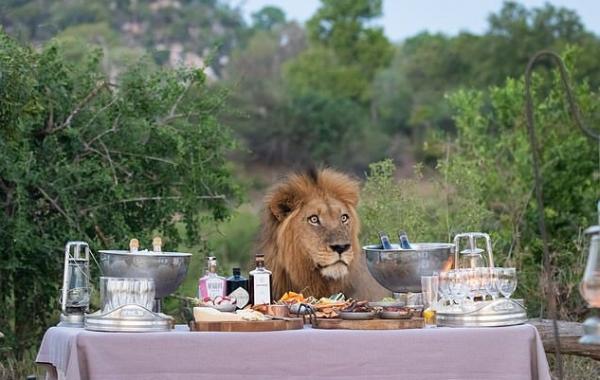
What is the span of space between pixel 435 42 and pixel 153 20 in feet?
92.4

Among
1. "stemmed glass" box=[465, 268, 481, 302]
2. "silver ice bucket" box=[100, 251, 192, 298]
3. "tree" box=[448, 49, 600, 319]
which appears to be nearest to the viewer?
"stemmed glass" box=[465, 268, 481, 302]

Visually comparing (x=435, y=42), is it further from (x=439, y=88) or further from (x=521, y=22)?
(x=521, y=22)

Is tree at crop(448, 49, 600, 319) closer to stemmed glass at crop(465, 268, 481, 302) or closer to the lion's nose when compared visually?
the lion's nose

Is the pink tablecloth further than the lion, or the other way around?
the lion

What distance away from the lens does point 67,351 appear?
15.4 feet

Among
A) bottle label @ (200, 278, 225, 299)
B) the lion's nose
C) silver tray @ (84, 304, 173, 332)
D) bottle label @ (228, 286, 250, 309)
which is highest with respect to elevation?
the lion's nose

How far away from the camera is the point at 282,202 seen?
20.3 feet

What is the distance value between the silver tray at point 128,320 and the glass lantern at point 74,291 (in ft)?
1.25

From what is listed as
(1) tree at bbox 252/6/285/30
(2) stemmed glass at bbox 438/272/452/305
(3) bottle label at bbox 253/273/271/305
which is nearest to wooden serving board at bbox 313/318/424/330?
(2) stemmed glass at bbox 438/272/452/305

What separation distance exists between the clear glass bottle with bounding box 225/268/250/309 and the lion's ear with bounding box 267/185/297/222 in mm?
937

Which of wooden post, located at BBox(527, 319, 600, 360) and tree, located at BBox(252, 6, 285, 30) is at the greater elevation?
tree, located at BBox(252, 6, 285, 30)

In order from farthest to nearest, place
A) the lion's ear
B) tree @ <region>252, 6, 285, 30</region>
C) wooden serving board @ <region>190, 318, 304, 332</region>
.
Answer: tree @ <region>252, 6, 285, 30</region> → the lion's ear → wooden serving board @ <region>190, 318, 304, 332</region>

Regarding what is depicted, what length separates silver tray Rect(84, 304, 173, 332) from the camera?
4.73 meters

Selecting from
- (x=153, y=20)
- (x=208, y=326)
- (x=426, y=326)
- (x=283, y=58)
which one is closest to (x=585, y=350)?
(x=426, y=326)
